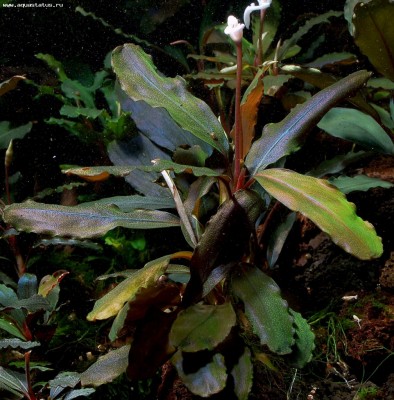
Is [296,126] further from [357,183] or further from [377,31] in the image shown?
[377,31]

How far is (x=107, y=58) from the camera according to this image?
2654mm

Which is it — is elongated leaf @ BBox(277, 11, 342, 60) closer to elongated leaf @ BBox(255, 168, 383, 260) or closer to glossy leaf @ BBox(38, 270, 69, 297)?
elongated leaf @ BBox(255, 168, 383, 260)

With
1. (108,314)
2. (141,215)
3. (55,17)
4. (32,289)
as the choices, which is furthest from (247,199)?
(55,17)

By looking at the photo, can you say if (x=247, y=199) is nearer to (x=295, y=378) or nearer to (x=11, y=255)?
(x=295, y=378)

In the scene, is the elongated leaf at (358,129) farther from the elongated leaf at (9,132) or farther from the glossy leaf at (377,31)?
the elongated leaf at (9,132)

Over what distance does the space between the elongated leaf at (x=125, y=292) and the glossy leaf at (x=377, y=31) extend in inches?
45.7

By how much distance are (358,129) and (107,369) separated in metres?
1.40

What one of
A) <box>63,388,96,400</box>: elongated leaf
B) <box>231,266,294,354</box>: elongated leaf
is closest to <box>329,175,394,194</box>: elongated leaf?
<box>231,266,294,354</box>: elongated leaf

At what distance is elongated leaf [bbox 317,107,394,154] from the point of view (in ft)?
6.36

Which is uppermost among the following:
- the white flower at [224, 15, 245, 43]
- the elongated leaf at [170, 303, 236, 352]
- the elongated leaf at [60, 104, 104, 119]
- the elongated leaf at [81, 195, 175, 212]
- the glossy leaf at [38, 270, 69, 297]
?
the white flower at [224, 15, 245, 43]

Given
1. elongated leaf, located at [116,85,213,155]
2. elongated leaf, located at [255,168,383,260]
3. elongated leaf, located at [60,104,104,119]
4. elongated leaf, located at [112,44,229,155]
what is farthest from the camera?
elongated leaf, located at [60,104,104,119]

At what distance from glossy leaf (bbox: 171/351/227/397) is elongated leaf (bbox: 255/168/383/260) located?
420 mm

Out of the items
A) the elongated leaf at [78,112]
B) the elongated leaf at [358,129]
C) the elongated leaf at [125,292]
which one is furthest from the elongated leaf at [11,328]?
the elongated leaf at [358,129]

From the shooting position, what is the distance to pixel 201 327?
3.85 ft
